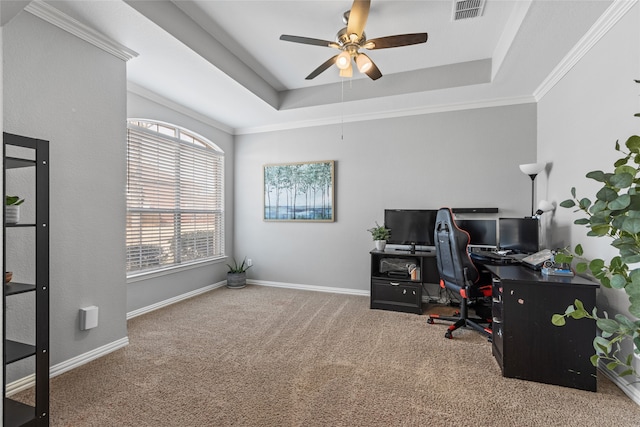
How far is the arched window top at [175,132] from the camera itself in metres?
3.54

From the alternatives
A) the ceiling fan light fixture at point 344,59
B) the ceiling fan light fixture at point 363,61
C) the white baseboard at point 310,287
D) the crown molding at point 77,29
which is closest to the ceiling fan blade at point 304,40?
the ceiling fan light fixture at point 344,59

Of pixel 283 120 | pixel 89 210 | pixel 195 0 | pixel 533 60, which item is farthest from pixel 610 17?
pixel 89 210

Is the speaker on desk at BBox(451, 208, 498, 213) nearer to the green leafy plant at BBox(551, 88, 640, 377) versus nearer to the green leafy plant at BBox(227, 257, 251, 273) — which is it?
the green leafy plant at BBox(551, 88, 640, 377)

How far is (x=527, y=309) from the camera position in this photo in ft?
7.11

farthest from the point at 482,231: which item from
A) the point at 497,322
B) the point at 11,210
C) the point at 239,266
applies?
the point at 11,210

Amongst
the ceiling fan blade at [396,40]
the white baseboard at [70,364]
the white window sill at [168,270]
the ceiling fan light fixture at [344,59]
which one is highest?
the ceiling fan blade at [396,40]

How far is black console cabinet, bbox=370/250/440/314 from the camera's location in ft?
11.8

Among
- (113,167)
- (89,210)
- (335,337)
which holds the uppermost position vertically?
(113,167)

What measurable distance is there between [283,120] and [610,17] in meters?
3.56

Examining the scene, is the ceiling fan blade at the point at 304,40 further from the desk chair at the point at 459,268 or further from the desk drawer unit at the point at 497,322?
the desk drawer unit at the point at 497,322

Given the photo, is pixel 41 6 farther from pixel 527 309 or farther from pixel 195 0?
pixel 527 309

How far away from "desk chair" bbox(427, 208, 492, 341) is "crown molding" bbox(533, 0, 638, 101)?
1660 mm

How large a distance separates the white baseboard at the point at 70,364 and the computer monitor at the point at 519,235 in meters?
3.87

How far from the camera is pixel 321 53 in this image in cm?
318
